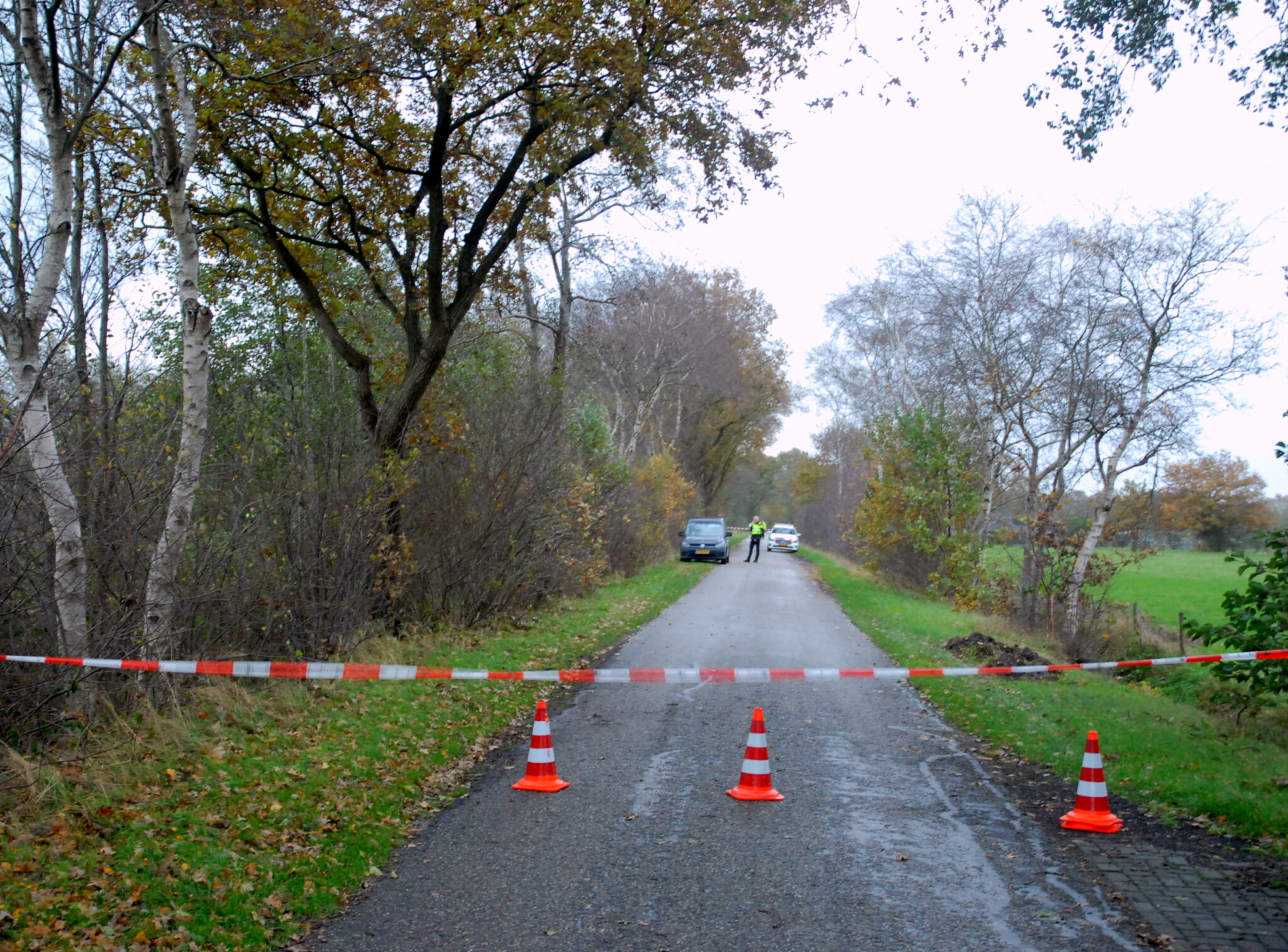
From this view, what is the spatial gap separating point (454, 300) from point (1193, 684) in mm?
11019

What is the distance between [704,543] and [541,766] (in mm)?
35046

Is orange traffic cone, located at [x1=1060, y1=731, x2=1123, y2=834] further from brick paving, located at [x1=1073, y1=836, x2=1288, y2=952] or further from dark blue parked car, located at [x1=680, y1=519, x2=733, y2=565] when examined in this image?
dark blue parked car, located at [x1=680, y1=519, x2=733, y2=565]

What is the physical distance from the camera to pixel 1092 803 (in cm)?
679

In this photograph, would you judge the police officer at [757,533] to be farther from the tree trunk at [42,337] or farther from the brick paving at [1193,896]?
the brick paving at [1193,896]

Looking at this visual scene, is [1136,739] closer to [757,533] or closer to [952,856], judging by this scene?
[952,856]

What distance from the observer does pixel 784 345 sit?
51281 millimetres

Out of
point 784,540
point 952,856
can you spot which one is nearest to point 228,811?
point 952,856

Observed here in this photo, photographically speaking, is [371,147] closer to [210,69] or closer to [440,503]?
[210,69]

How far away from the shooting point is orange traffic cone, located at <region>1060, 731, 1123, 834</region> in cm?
667

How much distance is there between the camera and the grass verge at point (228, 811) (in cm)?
461

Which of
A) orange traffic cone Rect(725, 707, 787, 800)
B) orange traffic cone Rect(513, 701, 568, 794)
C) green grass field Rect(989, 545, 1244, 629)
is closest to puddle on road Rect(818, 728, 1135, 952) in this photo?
orange traffic cone Rect(725, 707, 787, 800)

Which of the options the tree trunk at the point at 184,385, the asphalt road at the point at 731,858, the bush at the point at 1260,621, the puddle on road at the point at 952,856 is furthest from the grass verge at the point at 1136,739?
the tree trunk at the point at 184,385

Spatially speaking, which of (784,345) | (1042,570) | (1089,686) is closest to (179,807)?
(1089,686)

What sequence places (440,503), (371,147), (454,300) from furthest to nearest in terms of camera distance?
1. (440,503)
2. (454,300)
3. (371,147)
